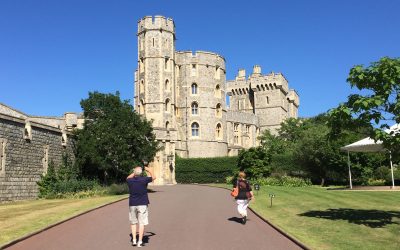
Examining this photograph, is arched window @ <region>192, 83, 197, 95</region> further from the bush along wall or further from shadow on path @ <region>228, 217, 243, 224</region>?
shadow on path @ <region>228, 217, 243, 224</region>

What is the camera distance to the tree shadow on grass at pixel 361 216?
43.0 ft

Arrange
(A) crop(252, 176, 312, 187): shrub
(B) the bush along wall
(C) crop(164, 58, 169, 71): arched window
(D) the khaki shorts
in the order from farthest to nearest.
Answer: (C) crop(164, 58, 169, 71): arched window → (B) the bush along wall → (A) crop(252, 176, 312, 187): shrub → (D) the khaki shorts

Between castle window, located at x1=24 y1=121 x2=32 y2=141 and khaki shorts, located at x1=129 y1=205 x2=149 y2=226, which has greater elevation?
castle window, located at x1=24 y1=121 x2=32 y2=141

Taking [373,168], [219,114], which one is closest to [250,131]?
[219,114]

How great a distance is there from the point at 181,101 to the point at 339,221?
50.8 m

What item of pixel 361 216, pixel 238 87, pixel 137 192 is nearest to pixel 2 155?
pixel 137 192

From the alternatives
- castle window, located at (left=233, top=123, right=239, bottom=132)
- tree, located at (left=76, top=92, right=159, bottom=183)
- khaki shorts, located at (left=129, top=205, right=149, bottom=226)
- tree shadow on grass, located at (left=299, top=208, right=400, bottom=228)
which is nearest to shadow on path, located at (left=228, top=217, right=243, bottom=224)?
tree shadow on grass, located at (left=299, top=208, right=400, bottom=228)

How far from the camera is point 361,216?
47.8ft

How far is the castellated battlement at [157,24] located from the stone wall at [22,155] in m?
30.2

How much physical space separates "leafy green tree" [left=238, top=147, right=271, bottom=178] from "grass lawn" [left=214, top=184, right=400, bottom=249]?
20988 millimetres

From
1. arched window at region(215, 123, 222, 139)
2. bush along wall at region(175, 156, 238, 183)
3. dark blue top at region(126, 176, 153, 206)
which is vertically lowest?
dark blue top at region(126, 176, 153, 206)

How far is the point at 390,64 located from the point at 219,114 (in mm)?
53000

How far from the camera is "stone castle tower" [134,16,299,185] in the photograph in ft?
184

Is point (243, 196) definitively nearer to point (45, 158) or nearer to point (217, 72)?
point (45, 158)
